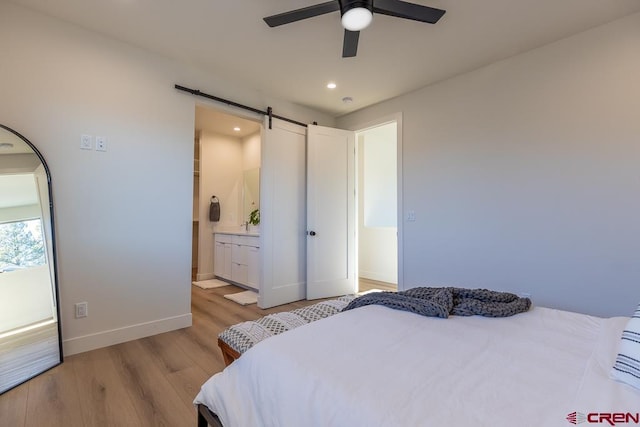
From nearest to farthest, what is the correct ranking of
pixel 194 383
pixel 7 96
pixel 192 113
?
pixel 194 383 → pixel 7 96 → pixel 192 113

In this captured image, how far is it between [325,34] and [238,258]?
3163 millimetres

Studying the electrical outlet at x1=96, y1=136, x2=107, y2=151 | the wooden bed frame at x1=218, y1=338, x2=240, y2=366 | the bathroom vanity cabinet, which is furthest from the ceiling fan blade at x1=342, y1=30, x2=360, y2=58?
the bathroom vanity cabinet

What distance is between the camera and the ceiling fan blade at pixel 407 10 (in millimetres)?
1638

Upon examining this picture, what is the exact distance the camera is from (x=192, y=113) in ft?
9.41

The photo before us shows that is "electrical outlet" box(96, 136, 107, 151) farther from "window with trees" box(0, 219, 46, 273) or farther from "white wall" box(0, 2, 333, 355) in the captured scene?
"window with trees" box(0, 219, 46, 273)

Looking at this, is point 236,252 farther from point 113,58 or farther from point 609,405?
point 609,405

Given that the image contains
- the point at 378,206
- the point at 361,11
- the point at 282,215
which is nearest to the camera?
the point at 361,11

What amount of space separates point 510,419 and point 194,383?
1808 mm

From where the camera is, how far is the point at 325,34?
2330mm

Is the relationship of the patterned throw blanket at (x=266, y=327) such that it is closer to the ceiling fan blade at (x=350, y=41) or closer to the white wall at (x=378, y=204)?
the ceiling fan blade at (x=350, y=41)

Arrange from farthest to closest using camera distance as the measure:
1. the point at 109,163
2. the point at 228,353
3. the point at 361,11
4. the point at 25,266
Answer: the point at 109,163 < the point at 25,266 < the point at 361,11 < the point at 228,353

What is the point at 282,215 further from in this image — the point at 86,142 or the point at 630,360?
the point at 630,360

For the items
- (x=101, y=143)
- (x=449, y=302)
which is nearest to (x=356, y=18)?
(x=449, y=302)

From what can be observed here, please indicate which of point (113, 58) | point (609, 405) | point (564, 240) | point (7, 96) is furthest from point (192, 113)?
point (564, 240)
